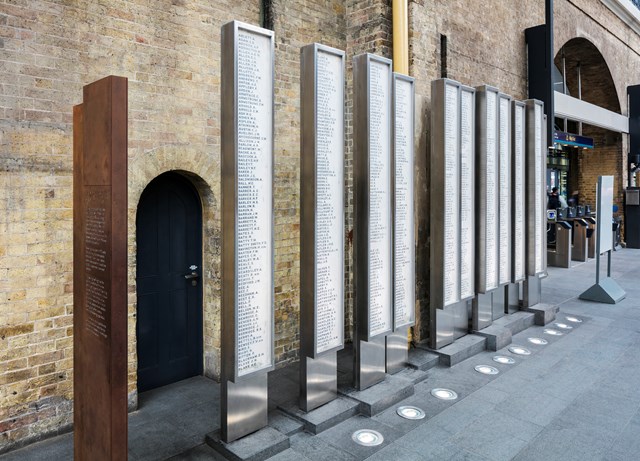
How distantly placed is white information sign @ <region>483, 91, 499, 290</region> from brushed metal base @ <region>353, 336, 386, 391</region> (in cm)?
214

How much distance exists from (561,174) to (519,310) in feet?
35.0

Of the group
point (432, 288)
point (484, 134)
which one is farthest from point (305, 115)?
point (484, 134)

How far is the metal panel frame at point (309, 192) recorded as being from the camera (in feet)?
12.2

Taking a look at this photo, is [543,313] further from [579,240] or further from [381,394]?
[579,240]

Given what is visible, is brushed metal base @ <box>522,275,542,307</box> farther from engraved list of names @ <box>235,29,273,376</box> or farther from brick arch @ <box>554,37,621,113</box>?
brick arch @ <box>554,37,621,113</box>

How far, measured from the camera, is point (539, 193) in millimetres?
6961

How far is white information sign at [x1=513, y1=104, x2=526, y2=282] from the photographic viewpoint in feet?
21.2

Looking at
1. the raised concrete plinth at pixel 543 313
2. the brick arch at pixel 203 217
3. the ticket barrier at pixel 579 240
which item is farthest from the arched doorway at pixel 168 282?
the ticket barrier at pixel 579 240

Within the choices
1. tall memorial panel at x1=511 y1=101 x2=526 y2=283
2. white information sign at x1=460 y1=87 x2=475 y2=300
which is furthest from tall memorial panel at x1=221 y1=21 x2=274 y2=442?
tall memorial panel at x1=511 y1=101 x2=526 y2=283

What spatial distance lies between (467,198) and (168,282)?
348 centimetres

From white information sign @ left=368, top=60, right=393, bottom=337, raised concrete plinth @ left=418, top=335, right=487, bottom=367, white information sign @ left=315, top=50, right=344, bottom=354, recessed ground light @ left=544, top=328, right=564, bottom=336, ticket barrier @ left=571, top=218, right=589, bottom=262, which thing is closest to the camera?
white information sign @ left=315, top=50, right=344, bottom=354

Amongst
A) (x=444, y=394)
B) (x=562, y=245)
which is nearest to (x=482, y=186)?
(x=444, y=394)

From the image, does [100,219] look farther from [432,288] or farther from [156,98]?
[432,288]

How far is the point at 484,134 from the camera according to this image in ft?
18.9
